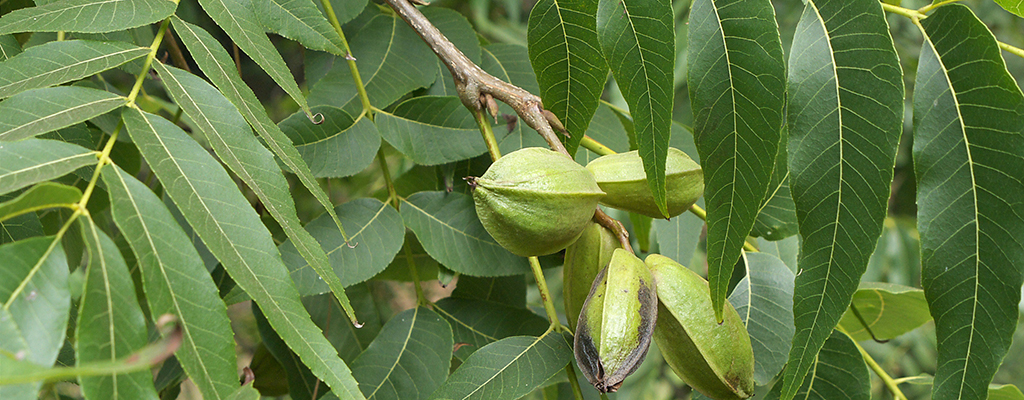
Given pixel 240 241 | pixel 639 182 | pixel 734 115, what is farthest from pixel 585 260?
pixel 240 241

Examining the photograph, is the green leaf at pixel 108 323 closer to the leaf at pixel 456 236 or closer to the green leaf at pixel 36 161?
the green leaf at pixel 36 161

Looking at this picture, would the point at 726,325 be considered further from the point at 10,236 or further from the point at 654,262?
the point at 10,236

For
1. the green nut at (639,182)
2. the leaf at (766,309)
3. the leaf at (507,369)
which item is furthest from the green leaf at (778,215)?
the leaf at (507,369)

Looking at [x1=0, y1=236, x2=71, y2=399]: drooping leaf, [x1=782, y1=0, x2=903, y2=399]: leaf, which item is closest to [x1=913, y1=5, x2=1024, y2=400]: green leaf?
[x1=782, y1=0, x2=903, y2=399]: leaf

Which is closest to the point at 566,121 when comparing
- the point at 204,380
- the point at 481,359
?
the point at 481,359

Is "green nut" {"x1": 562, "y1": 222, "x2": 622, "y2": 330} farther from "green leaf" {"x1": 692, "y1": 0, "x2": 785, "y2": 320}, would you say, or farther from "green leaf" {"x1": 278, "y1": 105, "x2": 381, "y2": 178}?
"green leaf" {"x1": 278, "y1": 105, "x2": 381, "y2": 178}

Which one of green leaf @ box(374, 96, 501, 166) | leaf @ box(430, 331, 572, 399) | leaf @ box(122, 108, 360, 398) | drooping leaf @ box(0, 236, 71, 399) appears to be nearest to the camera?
drooping leaf @ box(0, 236, 71, 399)
